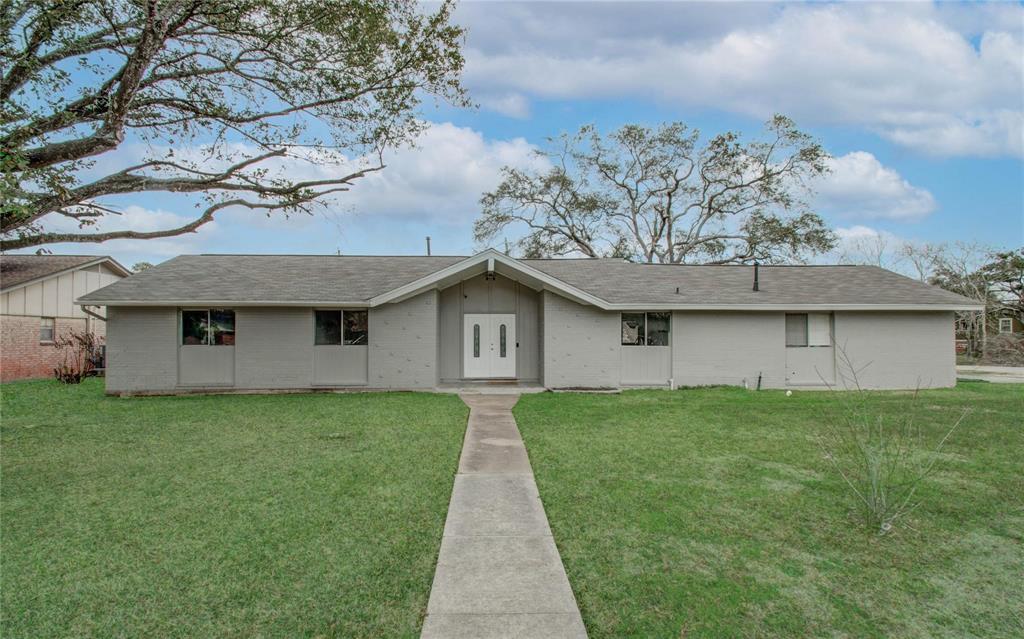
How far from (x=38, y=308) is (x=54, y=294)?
804 mm

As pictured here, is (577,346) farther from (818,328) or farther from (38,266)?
(38,266)

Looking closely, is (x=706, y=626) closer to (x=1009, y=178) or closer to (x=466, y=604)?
(x=466, y=604)

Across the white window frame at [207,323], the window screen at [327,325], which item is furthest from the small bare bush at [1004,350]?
the white window frame at [207,323]

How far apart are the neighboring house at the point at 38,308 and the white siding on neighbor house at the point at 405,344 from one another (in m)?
11.6

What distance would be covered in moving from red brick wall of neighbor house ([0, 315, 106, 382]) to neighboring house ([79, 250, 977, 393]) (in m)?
7.71

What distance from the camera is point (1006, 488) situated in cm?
604

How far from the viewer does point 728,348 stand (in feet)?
50.6

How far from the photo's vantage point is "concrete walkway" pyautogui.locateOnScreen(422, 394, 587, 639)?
3.29m

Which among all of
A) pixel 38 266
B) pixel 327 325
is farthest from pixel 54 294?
pixel 327 325

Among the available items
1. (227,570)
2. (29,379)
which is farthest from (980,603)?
(29,379)

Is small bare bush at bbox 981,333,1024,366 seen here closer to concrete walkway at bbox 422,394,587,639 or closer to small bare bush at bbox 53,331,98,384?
concrete walkway at bbox 422,394,587,639

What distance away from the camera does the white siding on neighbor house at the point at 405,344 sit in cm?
1461

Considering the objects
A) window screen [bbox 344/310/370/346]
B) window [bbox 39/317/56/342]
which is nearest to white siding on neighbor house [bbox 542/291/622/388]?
window screen [bbox 344/310/370/346]

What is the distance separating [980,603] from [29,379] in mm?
25482
